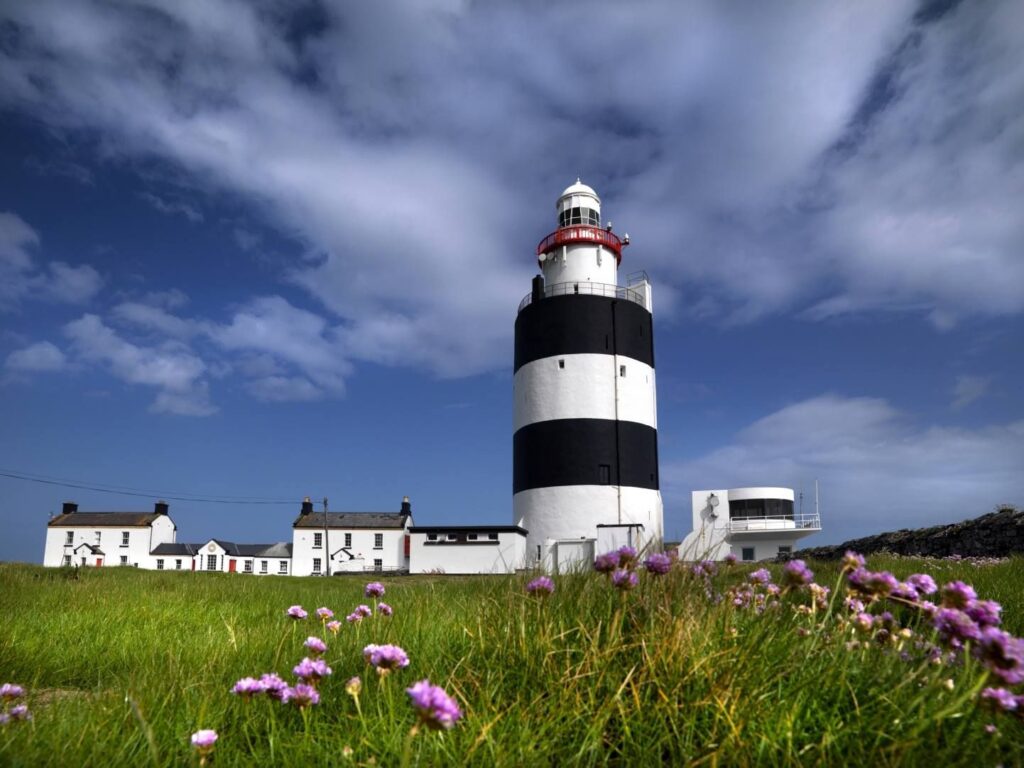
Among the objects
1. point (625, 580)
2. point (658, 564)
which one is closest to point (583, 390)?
point (658, 564)

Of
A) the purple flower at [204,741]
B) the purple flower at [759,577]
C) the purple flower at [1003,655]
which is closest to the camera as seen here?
the purple flower at [1003,655]

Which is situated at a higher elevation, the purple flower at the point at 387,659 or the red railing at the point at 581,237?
the red railing at the point at 581,237

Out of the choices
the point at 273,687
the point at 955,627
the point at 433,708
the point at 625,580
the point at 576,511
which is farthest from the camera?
the point at 576,511

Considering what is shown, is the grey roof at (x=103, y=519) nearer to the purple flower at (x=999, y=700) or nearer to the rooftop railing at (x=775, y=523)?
the rooftop railing at (x=775, y=523)

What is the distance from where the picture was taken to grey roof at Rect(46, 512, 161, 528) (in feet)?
214

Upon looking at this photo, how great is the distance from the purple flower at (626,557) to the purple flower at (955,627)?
1.55 m

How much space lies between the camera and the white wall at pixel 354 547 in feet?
198

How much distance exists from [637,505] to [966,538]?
1377 cm

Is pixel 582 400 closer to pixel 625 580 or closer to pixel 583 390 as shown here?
pixel 583 390

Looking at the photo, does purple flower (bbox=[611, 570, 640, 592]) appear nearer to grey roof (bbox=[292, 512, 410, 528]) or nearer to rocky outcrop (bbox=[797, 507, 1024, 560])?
rocky outcrop (bbox=[797, 507, 1024, 560])

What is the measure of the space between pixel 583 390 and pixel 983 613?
27506 millimetres

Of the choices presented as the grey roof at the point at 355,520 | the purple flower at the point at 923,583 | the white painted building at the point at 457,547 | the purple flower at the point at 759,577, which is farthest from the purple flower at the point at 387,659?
the grey roof at the point at 355,520

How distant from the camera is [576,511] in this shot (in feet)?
97.6

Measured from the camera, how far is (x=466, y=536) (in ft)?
114
